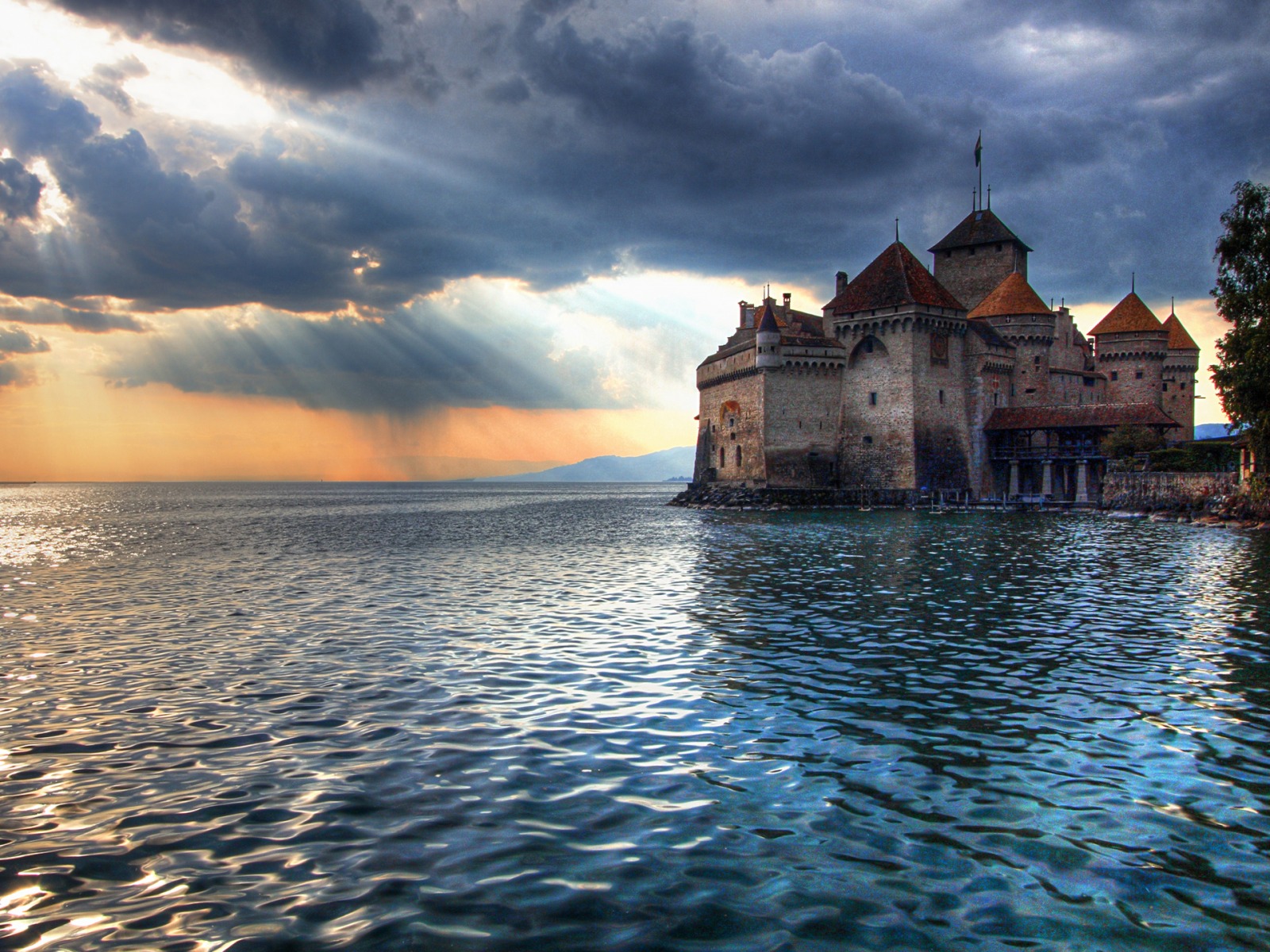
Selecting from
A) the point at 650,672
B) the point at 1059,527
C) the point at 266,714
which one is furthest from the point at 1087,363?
the point at 266,714

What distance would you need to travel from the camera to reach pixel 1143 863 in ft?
17.1

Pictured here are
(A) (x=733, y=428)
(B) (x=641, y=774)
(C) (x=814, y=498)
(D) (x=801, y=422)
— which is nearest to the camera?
(B) (x=641, y=774)

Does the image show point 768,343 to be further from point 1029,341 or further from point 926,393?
point 1029,341

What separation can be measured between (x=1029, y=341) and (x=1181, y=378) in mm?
17722

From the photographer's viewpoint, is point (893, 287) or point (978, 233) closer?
point (893, 287)

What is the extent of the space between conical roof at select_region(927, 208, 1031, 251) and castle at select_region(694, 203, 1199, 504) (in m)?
4.19

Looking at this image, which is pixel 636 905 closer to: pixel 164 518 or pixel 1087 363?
pixel 164 518

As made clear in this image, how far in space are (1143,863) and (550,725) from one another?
17.1ft

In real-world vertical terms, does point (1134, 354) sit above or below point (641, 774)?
above

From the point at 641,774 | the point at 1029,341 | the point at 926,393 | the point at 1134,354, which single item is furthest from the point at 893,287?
the point at 641,774

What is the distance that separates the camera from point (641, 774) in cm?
684

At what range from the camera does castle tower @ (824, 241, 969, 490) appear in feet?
176

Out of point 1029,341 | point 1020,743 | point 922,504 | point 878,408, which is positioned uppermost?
point 1029,341

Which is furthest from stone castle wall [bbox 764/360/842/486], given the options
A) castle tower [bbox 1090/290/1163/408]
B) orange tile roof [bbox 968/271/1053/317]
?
castle tower [bbox 1090/290/1163/408]
